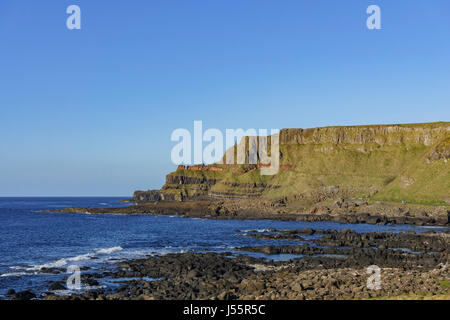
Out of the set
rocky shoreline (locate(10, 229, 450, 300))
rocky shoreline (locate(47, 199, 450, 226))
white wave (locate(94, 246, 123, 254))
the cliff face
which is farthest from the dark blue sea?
the cliff face

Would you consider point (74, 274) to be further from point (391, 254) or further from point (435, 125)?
point (435, 125)

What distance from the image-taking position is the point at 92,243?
210ft

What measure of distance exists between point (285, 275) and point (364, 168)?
134m

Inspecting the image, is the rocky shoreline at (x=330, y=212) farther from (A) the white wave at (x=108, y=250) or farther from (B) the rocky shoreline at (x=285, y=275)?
(A) the white wave at (x=108, y=250)

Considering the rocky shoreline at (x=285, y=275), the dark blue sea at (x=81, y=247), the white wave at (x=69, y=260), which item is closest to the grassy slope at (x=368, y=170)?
the rocky shoreline at (x=285, y=275)

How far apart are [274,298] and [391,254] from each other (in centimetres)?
2575

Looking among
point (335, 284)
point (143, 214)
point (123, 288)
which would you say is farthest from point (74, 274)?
point (143, 214)

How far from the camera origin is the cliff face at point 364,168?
116750 mm

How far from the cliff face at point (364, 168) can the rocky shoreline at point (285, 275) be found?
2593 inches

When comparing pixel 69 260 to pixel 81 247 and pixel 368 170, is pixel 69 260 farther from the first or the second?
pixel 368 170

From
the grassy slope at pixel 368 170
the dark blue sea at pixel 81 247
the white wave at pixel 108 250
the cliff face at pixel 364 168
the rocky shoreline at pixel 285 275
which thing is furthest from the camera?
the cliff face at pixel 364 168

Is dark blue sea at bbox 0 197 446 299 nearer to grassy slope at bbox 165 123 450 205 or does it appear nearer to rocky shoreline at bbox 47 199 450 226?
rocky shoreline at bbox 47 199 450 226

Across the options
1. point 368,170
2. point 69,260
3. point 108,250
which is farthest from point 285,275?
point 368,170

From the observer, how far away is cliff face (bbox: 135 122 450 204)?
117 m
